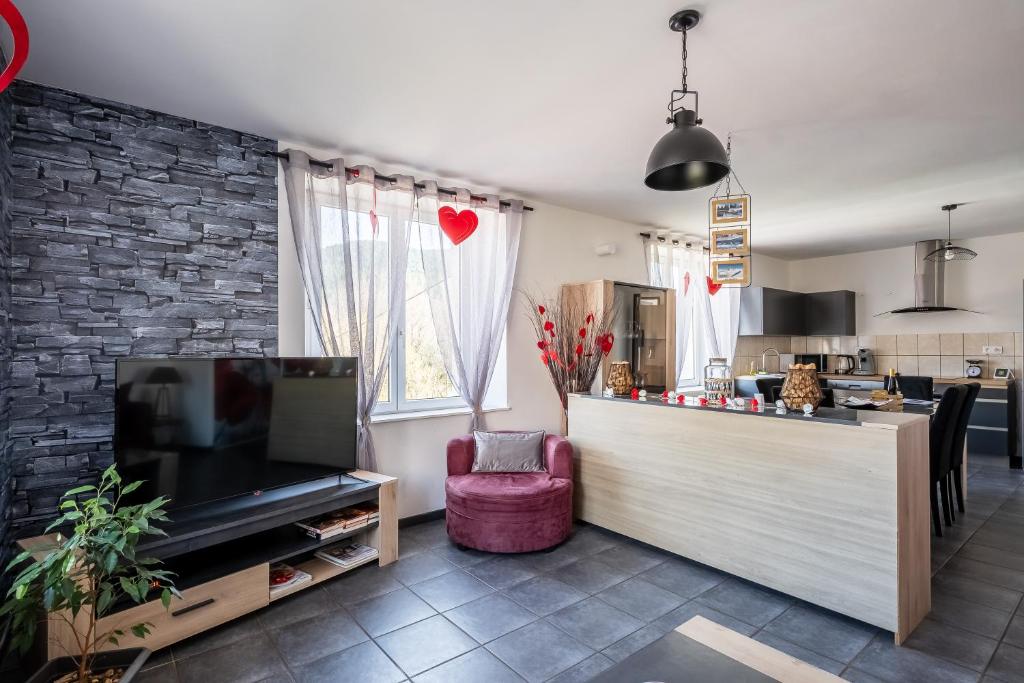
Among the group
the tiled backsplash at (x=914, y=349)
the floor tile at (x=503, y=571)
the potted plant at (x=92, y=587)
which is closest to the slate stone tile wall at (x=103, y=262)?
the potted plant at (x=92, y=587)

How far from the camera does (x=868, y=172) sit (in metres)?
3.63

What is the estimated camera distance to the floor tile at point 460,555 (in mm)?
3059

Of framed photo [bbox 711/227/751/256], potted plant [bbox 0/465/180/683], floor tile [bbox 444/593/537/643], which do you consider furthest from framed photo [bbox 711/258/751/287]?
potted plant [bbox 0/465/180/683]

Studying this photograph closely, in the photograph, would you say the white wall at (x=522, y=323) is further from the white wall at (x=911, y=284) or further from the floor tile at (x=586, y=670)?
the white wall at (x=911, y=284)

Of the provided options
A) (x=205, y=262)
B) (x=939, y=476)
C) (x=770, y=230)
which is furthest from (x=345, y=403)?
(x=770, y=230)

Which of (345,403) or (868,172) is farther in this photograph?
(868,172)

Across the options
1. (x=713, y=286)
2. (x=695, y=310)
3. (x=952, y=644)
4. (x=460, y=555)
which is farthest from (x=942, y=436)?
(x=460, y=555)

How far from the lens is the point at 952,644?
2.21 meters

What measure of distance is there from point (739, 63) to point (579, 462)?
2.56 metres

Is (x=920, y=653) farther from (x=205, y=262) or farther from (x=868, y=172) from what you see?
(x=205, y=262)

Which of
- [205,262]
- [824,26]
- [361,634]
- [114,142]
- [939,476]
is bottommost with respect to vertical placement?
[361,634]

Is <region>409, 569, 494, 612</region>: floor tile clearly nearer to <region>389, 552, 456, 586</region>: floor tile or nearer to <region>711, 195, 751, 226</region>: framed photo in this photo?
<region>389, 552, 456, 586</region>: floor tile

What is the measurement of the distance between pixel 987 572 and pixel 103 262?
503 centimetres

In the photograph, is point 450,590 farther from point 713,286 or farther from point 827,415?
point 713,286
